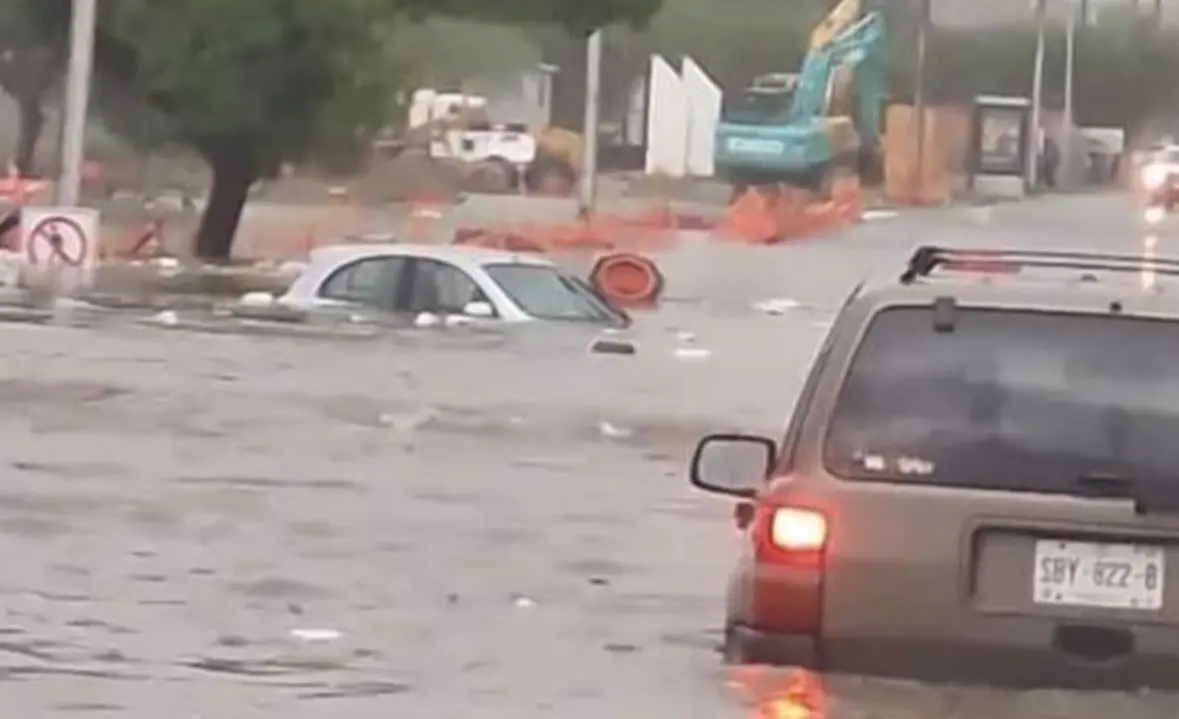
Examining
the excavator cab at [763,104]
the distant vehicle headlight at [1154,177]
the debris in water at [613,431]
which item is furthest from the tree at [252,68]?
the distant vehicle headlight at [1154,177]

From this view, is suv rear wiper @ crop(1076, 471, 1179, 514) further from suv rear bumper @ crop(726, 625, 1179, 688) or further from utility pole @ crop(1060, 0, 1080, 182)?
utility pole @ crop(1060, 0, 1080, 182)

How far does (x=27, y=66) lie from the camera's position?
71.6 m

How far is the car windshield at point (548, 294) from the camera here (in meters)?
30.8

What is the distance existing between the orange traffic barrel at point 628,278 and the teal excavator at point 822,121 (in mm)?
40046

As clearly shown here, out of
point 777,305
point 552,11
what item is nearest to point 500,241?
point 552,11

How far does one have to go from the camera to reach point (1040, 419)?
9.55 m

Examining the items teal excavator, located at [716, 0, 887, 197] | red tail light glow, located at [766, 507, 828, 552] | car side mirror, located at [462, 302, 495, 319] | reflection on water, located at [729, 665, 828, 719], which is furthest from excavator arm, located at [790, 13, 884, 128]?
red tail light glow, located at [766, 507, 828, 552]

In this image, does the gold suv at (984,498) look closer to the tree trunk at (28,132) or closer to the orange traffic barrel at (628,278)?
the orange traffic barrel at (628,278)

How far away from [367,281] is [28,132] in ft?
164

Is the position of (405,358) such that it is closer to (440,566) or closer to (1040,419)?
(440,566)

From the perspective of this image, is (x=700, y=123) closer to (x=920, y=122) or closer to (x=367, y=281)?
(x=920, y=122)

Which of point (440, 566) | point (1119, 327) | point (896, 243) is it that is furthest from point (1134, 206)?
point (1119, 327)

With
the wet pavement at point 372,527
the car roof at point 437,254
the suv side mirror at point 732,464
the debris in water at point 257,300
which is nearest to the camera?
the suv side mirror at point 732,464

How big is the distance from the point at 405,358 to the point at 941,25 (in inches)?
3643
